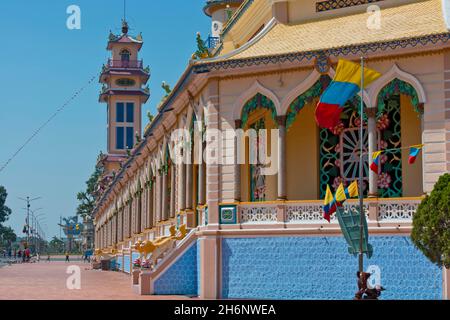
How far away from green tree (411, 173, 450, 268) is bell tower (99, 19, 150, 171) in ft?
208

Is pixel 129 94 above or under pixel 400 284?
above

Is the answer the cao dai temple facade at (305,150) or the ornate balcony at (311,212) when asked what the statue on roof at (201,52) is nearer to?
the cao dai temple facade at (305,150)

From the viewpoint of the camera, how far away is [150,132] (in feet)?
118

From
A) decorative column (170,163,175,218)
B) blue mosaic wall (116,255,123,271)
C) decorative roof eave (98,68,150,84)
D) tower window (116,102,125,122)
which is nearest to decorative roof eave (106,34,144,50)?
decorative roof eave (98,68,150,84)

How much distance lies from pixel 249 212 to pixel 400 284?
188 inches

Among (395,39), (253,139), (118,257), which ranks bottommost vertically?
(118,257)

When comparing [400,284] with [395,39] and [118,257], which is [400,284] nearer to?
[395,39]

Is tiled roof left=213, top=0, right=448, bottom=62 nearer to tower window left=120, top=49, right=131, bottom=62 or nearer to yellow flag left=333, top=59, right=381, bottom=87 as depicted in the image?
yellow flag left=333, top=59, right=381, bottom=87

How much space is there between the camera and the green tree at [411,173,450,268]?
17.7 metres

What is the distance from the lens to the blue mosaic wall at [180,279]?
82.0 feet

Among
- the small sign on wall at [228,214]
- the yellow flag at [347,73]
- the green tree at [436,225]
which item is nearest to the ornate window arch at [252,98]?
the small sign on wall at [228,214]

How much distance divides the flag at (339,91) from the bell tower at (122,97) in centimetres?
6266

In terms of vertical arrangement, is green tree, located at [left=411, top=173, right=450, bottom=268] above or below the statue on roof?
below
